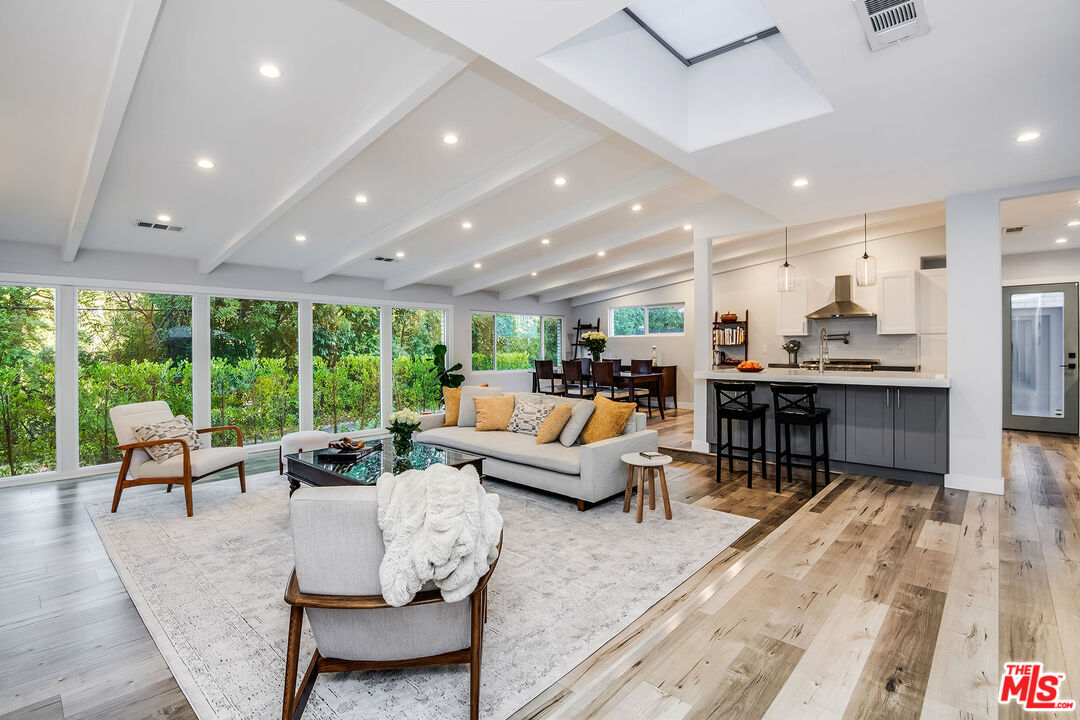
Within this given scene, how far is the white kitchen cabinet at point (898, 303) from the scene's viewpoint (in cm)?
660

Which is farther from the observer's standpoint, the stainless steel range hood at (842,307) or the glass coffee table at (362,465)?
the stainless steel range hood at (842,307)

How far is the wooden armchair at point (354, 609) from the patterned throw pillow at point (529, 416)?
2.96 meters

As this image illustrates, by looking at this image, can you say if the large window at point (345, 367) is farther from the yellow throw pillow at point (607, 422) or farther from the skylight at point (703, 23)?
the skylight at point (703, 23)

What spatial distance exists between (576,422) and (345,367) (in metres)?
4.74

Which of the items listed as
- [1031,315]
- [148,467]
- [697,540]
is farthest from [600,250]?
[1031,315]

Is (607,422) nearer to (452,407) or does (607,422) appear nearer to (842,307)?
(452,407)

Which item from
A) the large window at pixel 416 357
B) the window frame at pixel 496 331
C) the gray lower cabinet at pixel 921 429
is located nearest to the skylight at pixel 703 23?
the gray lower cabinet at pixel 921 429

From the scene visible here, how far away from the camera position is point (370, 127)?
2.93 metres

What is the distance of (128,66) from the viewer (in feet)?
7.31

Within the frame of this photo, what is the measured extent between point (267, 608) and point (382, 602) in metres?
1.35

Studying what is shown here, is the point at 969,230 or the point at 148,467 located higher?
the point at 969,230

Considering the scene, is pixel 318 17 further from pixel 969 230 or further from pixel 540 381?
pixel 540 381

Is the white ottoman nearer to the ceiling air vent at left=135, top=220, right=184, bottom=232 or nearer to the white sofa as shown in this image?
the white sofa

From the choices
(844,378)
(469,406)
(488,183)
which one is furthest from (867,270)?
(469,406)
